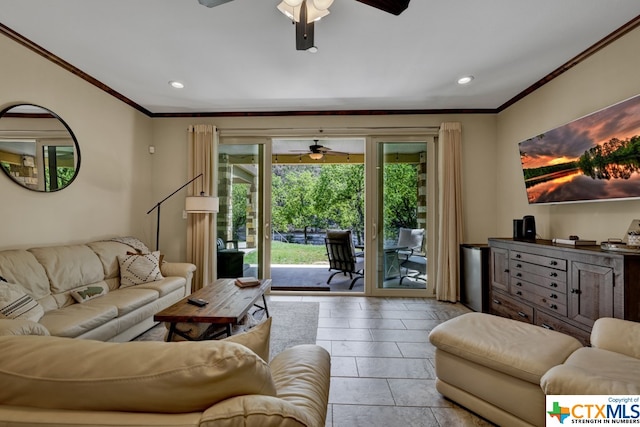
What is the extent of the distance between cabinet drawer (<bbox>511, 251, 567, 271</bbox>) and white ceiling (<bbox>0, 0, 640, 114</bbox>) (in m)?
1.93

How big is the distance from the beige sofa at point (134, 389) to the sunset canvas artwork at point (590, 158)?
293 centimetres

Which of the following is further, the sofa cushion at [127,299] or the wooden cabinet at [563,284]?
the sofa cushion at [127,299]

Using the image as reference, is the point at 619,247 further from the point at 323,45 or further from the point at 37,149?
the point at 37,149

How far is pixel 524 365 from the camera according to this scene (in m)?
1.60

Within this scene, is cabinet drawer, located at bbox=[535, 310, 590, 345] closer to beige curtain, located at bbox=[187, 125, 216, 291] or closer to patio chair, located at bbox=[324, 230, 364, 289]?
patio chair, located at bbox=[324, 230, 364, 289]

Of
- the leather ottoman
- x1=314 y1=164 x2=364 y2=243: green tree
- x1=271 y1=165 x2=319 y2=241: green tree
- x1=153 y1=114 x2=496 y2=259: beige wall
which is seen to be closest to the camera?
the leather ottoman

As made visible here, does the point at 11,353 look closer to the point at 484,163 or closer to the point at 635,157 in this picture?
the point at 635,157

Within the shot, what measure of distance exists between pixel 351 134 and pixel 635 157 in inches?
121

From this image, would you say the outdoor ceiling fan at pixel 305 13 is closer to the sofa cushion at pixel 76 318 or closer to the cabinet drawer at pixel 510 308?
the sofa cushion at pixel 76 318

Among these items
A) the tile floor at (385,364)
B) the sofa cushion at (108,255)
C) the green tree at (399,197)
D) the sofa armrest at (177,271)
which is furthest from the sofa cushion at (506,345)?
the sofa cushion at (108,255)

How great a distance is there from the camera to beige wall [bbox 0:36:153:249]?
2.66 metres

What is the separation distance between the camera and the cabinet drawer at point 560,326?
2.26 metres

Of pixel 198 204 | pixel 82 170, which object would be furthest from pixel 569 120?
pixel 82 170

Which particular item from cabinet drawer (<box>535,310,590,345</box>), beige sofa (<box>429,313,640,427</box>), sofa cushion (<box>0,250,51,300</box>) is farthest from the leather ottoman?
sofa cushion (<box>0,250,51,300</box>)
